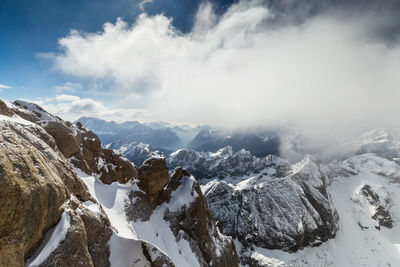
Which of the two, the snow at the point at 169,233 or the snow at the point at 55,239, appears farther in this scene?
the snow at the point at 169,233

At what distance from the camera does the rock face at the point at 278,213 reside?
107188 mm

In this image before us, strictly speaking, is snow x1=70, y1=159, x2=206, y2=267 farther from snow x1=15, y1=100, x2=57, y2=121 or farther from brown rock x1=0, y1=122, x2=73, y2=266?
snow x1=15, y1=100, x2=57, y2=121

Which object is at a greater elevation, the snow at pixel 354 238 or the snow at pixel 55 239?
the snow at pixel 55 239

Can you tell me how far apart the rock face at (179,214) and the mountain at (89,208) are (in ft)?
0.62

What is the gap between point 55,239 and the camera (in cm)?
1362

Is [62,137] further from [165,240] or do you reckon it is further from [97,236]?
[165,240]

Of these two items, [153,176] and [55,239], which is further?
[153,176]

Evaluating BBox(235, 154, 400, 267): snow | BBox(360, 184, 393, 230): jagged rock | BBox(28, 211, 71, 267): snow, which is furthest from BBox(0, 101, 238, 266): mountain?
BBox(360, 184, 393, 230): jagged rock

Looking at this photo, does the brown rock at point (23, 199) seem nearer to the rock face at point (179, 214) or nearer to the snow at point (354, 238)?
the rock face at point (179, 214)

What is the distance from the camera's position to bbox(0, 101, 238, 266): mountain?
38.5 ft

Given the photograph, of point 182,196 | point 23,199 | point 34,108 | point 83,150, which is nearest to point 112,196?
point 83,150

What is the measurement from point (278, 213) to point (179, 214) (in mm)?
91709

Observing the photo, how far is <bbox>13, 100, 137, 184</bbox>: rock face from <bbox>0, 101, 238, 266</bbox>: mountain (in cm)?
19

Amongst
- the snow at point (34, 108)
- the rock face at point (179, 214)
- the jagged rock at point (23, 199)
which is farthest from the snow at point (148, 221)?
the snow at point (34, 108)
